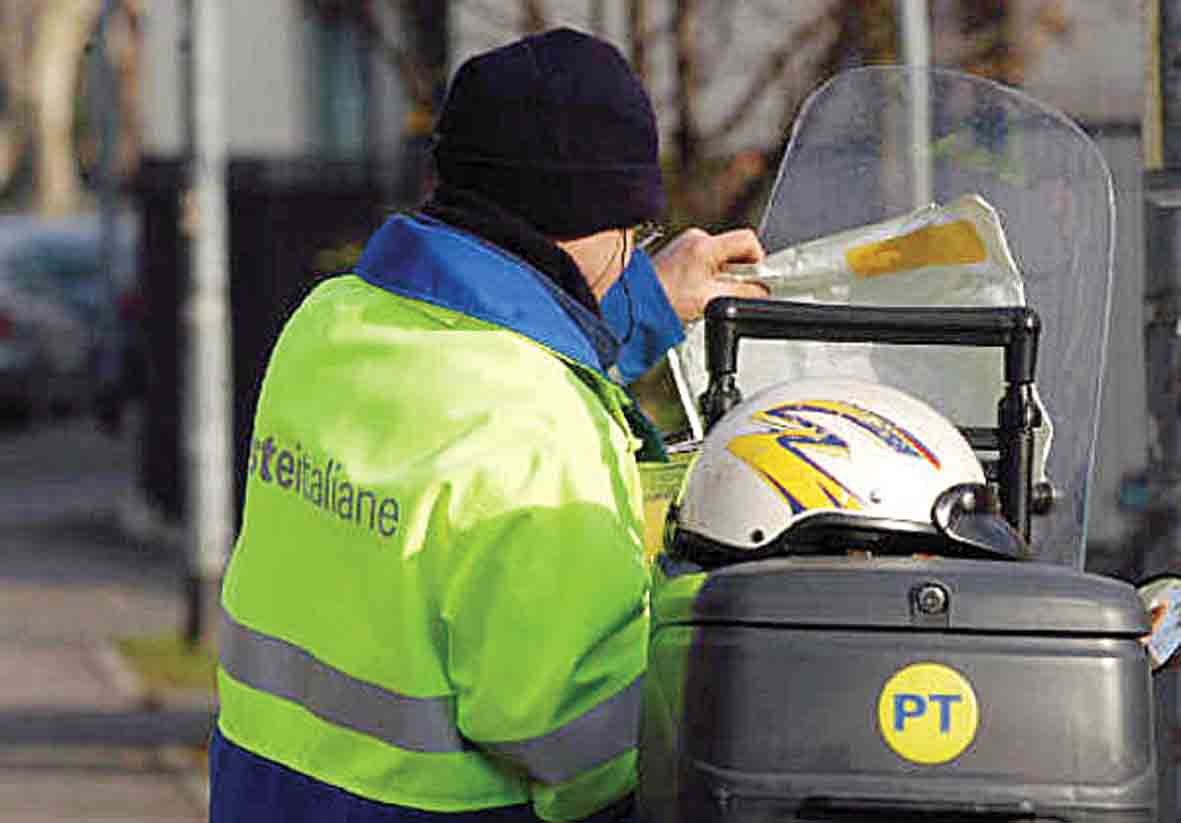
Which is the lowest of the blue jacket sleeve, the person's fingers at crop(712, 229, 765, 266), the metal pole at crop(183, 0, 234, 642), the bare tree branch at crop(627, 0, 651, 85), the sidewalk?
the sidewalk

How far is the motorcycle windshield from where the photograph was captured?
11.7ft

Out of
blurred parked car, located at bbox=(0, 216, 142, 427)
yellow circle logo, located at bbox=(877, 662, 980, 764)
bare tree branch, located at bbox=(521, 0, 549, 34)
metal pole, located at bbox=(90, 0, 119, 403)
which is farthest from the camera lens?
blurred parked car, located at bbox=(0, 216, 142, 427)

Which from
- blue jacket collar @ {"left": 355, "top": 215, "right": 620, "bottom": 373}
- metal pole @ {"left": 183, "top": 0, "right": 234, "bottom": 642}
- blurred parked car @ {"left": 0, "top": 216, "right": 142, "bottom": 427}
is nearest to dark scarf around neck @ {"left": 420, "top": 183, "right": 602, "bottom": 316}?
blue jacket collar @ {"left": 355, "top": 215, "right": 620, "bottom": 373}

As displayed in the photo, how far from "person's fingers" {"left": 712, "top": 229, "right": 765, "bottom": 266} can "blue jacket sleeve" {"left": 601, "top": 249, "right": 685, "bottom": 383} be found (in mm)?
99

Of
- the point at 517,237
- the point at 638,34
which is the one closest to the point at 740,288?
the point at 517,237

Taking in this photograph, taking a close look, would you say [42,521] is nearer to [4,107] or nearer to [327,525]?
[327,525]

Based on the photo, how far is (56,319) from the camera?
2598cm

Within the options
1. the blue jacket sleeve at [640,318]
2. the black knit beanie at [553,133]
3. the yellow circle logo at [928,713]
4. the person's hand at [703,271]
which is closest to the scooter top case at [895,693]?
the yellow circle logo at [928,713]

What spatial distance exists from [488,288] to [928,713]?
70cm

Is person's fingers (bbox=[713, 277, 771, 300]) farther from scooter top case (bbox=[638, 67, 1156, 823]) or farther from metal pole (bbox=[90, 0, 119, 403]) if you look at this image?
metal pole (bbox=[90, 0, 119, 403])

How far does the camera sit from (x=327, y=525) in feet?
10.1

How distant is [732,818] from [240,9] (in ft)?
45.4

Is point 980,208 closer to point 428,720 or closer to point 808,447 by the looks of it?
point 808,447

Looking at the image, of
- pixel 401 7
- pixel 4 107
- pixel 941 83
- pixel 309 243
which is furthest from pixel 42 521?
pixel 4 107
